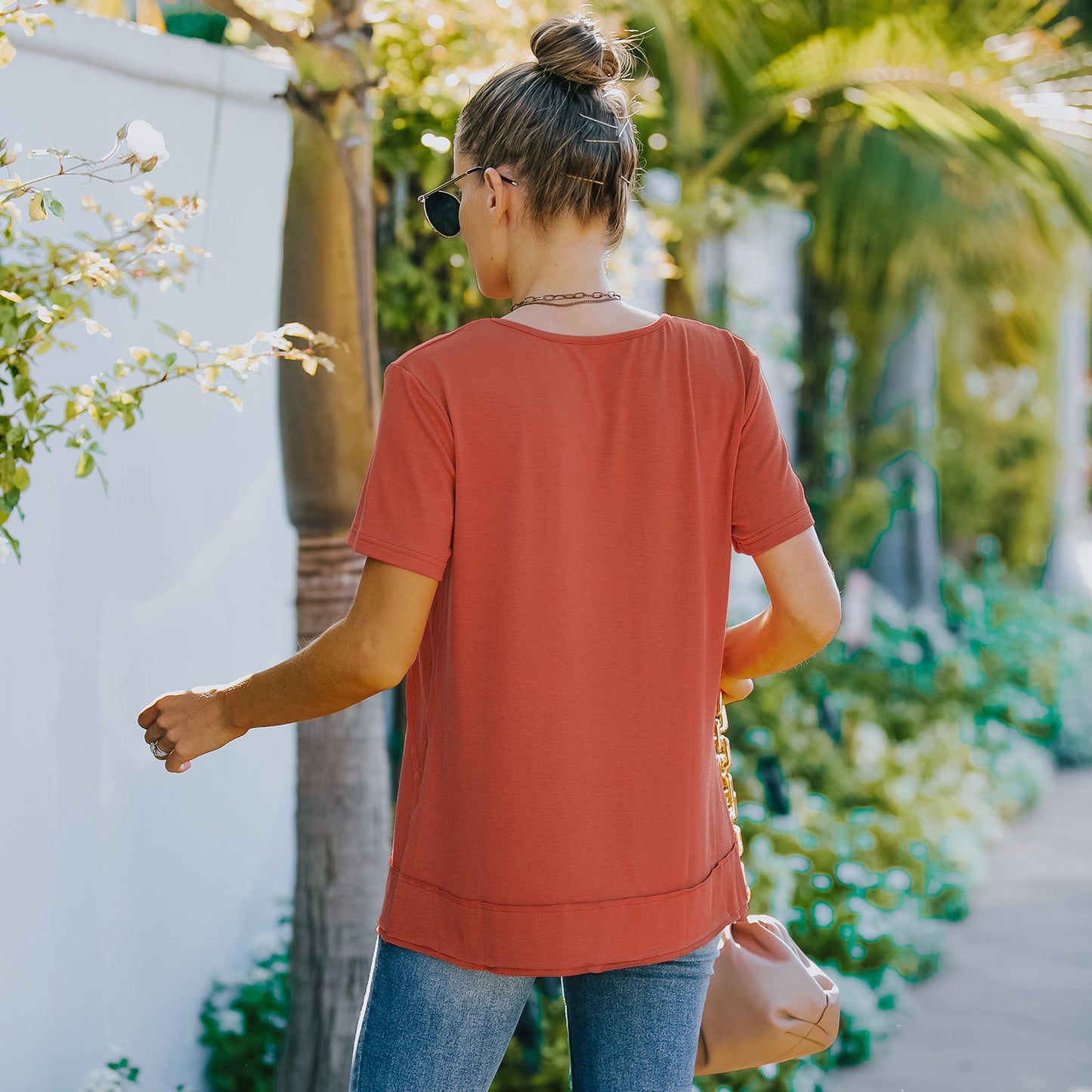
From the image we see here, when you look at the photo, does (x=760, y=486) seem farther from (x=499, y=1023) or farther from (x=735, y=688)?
(x=499, y=1023)

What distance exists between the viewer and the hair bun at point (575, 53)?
4.61 feet

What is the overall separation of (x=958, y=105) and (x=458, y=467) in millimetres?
3558

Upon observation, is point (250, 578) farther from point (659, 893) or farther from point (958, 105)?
point (958, 105)

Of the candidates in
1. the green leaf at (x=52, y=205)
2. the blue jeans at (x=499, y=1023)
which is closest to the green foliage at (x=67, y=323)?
the green leaf at (x=52, y=205)

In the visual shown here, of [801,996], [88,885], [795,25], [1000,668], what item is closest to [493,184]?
[801,996]

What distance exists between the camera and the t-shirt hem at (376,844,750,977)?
1.37 m

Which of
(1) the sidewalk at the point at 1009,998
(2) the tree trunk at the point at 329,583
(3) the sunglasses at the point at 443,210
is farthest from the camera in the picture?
(1) the sidewalk at the point at 1009,998

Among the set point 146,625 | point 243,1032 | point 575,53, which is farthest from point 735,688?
point 243,1032

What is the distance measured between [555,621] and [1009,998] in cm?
307

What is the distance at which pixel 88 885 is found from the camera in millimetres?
2549

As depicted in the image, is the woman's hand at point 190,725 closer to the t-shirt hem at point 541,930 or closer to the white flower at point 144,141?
the t-shirt hem at point 541,930

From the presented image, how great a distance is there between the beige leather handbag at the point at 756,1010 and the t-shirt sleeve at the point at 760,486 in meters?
0.36

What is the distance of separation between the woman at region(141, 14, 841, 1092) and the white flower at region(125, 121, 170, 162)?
0.49 m

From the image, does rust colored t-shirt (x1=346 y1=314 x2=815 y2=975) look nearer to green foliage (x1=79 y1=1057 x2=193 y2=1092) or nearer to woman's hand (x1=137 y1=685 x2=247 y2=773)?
woman's hand (x1=137 y1=685 x2=247 y2=773)
